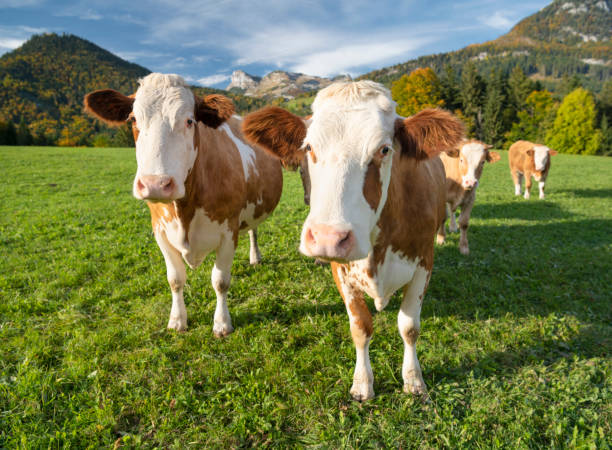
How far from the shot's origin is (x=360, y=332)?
3.03 meters

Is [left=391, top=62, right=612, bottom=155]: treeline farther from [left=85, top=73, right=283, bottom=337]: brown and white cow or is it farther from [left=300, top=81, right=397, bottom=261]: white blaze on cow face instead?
[left=300, top=81, right=397, bottom=261]: white blaze on cow face

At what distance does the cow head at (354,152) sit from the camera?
1811mm

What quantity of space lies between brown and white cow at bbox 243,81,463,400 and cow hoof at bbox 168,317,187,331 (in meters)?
2.22

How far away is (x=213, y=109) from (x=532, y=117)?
72868 millimetres

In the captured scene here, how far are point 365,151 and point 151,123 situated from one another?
2.03m

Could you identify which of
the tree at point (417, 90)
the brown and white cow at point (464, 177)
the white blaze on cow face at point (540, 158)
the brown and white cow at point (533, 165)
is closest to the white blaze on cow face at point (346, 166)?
the brown and white cow at point (464, 177)

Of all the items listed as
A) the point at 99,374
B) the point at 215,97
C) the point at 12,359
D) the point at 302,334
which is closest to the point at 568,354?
the point at 302,334

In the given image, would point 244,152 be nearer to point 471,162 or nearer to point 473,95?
point 471,162

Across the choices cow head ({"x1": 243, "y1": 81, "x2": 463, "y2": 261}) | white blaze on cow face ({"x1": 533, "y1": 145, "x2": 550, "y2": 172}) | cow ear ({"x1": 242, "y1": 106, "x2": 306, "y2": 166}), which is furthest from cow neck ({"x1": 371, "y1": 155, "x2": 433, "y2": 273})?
white blaze on cow face ({"x1": 533, "y1": 145, "x2": 550, "y2": 172})

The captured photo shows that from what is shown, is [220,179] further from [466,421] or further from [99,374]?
[466,421]

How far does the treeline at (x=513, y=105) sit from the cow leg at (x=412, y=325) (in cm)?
5803

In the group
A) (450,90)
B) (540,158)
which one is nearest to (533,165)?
(540,158)

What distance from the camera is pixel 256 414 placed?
278 cm

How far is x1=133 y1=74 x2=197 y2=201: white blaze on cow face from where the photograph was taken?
2.73 metres
